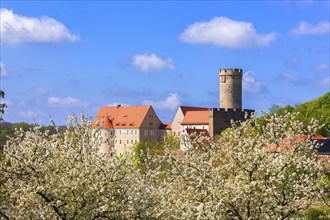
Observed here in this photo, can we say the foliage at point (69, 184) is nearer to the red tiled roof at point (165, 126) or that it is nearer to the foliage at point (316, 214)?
the foliage at point (316, 214)

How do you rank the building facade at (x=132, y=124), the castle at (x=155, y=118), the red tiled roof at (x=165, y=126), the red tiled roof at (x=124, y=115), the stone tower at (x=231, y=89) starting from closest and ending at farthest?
1. the castle at (x=155, y=118)
2. the stone tower at (x=231, y=89)
3. the building facade at (x=132, y=124)
4. the red tiled roof at (x=124, y=115)
5. the red tiled roof at (x=165, y=126)

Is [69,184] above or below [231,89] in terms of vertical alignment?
below

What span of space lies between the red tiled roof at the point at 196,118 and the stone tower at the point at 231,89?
368 centimetres

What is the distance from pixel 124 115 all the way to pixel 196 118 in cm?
1422

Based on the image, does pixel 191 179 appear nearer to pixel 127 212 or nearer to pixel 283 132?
pixel 127 212

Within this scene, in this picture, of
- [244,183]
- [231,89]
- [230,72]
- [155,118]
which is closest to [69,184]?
[244,183]

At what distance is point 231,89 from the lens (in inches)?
4680

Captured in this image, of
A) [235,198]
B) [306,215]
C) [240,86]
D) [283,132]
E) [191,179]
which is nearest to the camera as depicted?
[235,198]

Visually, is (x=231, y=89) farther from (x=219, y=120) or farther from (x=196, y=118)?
(x=219, y=120)

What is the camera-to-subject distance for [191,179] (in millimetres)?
21297

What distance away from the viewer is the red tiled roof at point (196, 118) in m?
117

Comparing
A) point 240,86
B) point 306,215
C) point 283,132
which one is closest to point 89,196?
point 283,132

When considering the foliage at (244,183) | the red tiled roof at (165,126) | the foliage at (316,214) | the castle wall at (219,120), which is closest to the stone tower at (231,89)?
the red tiled roof at (165,126)

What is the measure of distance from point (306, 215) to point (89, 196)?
1827cm
